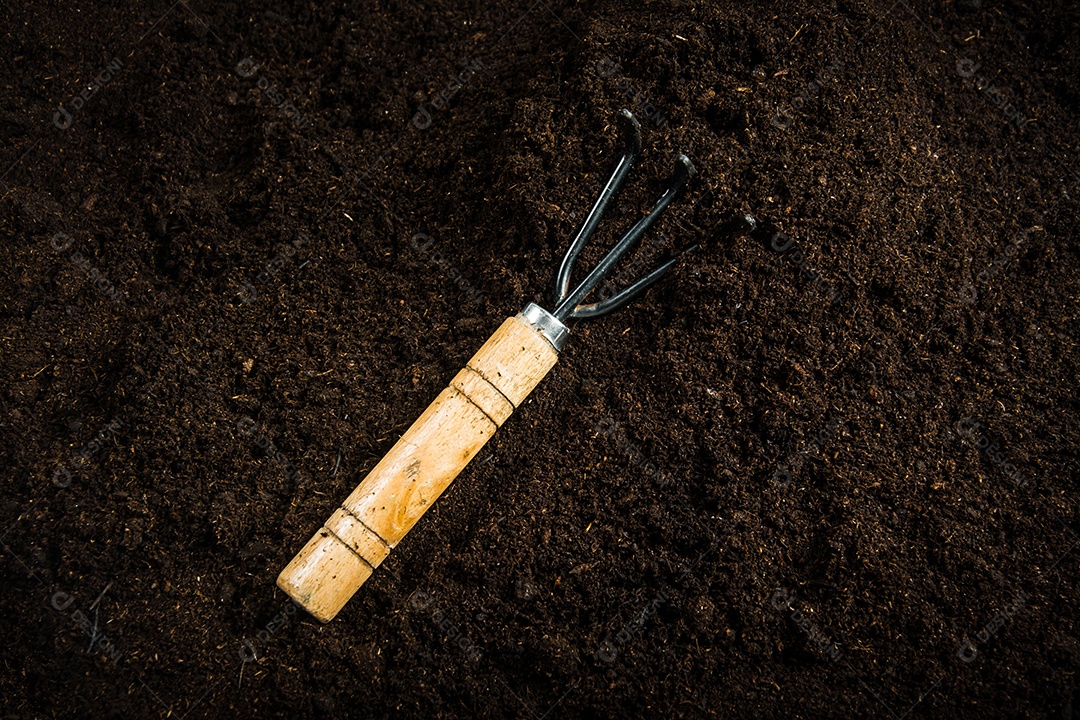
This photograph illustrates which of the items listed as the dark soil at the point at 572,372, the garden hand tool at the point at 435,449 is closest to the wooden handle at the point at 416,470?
the garden hand tool at the point at 435,449

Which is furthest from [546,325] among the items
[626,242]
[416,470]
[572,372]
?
[416,470]

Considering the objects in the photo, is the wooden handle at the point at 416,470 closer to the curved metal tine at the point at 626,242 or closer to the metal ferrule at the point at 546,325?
the metal ferrule at the point at 546,325

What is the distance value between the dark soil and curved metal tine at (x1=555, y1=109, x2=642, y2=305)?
66 mm

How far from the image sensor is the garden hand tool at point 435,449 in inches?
65.6

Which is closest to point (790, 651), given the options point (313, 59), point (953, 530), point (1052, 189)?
point (953, 530)

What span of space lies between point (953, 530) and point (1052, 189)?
1148 mm

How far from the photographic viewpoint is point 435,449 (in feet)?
5.65

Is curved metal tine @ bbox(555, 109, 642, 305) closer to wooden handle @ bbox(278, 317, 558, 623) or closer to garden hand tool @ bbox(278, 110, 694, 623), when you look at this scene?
garden hand tool @ bbox(278, 110, 694, 623)

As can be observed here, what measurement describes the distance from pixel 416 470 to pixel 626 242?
84cm

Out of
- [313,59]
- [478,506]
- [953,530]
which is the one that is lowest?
[953,530]

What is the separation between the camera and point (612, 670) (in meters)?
1.68

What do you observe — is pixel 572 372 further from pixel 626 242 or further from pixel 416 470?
pixel 416 470

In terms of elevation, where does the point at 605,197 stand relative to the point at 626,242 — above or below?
above

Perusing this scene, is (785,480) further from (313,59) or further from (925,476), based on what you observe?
(313,59)
